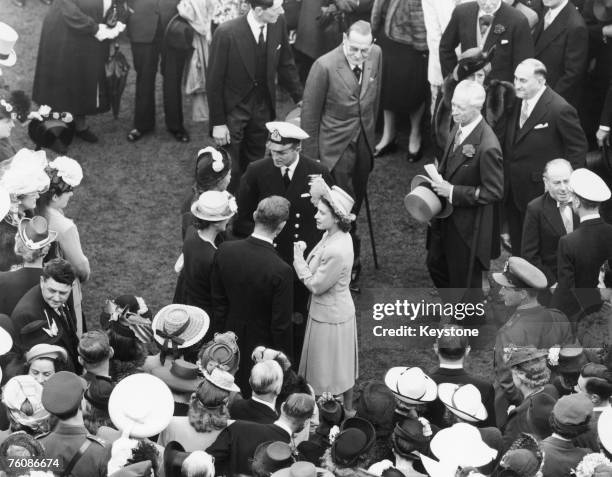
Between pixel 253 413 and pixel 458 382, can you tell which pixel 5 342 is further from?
pixel 458 382

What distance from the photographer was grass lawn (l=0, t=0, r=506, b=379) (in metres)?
8.66

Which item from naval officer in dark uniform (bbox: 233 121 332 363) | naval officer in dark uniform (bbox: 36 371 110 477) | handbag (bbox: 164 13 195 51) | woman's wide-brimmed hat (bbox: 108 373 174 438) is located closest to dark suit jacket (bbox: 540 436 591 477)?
woman's wide-brimmed hat (bbox: 108 373 174 438)

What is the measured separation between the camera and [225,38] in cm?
902

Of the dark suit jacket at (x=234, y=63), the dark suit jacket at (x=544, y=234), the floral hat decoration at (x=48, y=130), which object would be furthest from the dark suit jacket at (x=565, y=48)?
the floral hat decoration at (x=48, y=130)

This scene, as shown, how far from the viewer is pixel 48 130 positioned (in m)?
9.53

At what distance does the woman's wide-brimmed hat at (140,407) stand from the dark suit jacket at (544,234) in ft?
11.2

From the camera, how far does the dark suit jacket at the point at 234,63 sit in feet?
29.7

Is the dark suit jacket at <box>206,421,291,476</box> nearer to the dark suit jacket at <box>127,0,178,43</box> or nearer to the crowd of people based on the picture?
the crowd of people

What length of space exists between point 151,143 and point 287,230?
3.57 meters

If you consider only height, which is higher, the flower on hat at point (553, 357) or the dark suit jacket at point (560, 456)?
the dark suit jacket at point (560, 456)

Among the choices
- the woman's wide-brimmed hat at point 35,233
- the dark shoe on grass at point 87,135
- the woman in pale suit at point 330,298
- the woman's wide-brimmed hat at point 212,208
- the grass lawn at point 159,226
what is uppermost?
the woman's wide-brimmed hat at point 212,208

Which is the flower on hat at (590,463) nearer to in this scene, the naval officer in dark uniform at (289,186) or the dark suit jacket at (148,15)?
the naval officer in dark uniform at (289,186)

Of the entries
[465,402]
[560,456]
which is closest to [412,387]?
[465,402]

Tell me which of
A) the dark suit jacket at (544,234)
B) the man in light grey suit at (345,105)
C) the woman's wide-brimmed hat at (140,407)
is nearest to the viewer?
the woman's wide-brimmed hat at (140,407)
